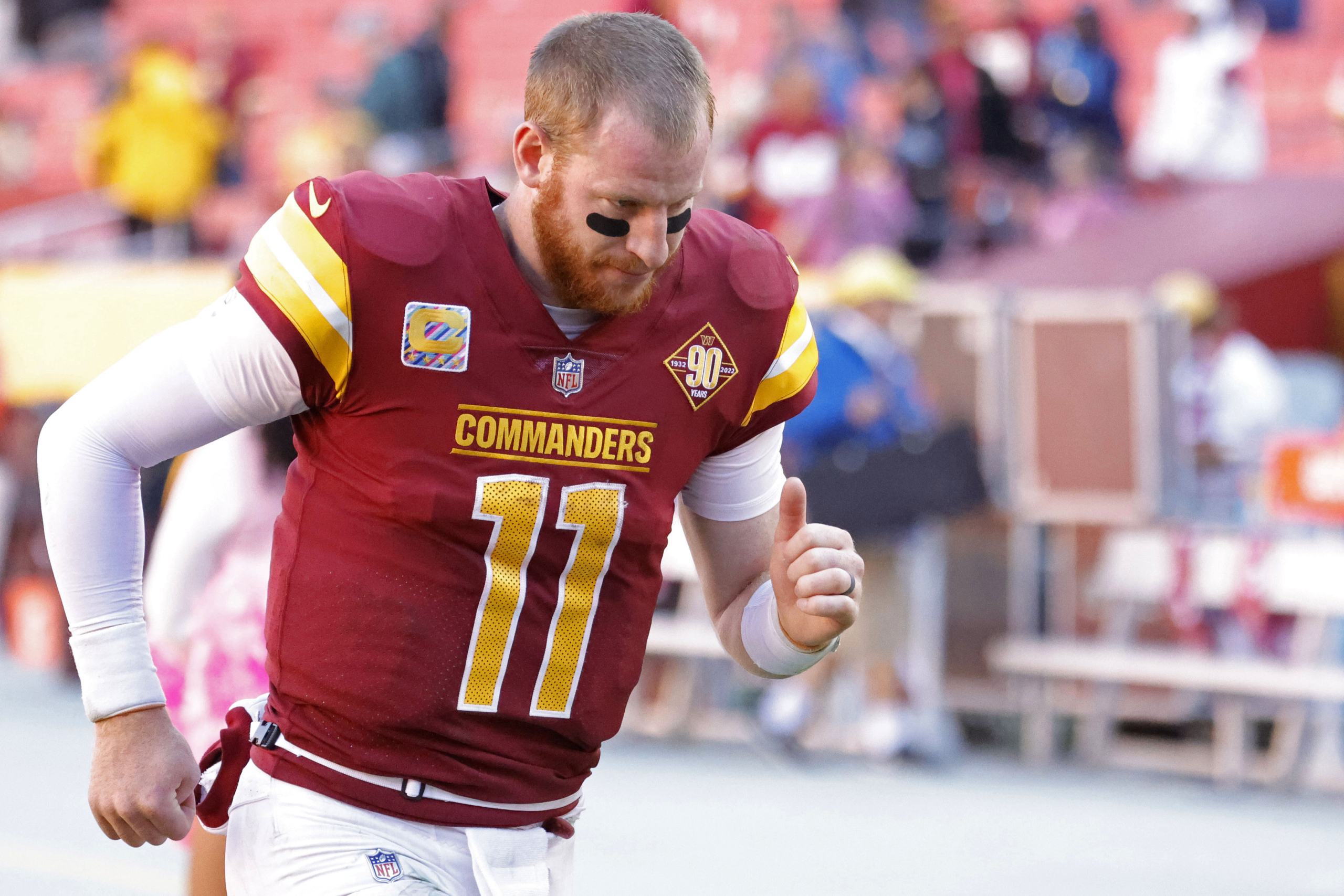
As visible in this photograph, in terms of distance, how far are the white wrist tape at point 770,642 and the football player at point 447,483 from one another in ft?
0.11

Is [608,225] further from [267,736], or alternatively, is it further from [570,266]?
[267,736]

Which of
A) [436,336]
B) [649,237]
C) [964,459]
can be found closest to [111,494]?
[436,336]

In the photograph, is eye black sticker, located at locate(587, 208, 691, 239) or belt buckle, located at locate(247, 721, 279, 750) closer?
eye black sticker, located at locate(587, 208, 691, 239)

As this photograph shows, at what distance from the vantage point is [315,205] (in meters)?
2.46

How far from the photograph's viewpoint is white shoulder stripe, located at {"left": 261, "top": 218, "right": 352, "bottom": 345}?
241cm

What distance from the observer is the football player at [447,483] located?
2.43 meters

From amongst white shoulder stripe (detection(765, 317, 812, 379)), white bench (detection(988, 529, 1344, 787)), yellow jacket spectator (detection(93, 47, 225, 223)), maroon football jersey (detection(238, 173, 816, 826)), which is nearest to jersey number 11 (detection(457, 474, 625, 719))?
maroon football jersey (detection(238, 173, 816, 826))

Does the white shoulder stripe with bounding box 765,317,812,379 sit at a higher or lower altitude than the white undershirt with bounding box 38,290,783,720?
higher

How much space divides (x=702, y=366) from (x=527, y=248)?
311 millimetres

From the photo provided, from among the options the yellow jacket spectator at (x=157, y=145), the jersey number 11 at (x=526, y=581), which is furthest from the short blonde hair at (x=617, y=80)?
the yellow jacket spectator at (x=157, y=145)

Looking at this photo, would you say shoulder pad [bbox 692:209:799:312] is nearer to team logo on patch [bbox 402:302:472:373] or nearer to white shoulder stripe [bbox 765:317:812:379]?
white shoulder stripe [bbox 765:317:812:379]

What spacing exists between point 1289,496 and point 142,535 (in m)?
7.15

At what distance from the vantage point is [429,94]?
1402 centimetres

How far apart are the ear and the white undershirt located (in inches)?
16.8
